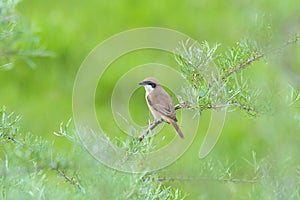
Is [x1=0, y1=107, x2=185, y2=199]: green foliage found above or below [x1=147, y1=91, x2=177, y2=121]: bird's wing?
below

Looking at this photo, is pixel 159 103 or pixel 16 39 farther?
pixel 159 103

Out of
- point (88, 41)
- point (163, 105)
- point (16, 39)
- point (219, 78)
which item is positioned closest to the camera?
point (16, 39)

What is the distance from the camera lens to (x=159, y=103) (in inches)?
99.0

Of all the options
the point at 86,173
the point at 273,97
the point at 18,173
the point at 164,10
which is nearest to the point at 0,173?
the point at 18,173

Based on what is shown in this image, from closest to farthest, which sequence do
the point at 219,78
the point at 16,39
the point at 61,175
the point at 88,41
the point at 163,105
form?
the point at 16,39 → the point at 61,175 → the point at 219,78 → the point at 163,105 → the point at 88,41

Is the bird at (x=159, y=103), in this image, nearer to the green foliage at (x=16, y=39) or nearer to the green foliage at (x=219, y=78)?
the green foliage at (x=219, y=78)

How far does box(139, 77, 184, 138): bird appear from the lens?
2291 millimetres

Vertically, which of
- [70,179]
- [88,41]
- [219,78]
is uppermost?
[88,41]

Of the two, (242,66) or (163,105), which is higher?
(163,105)

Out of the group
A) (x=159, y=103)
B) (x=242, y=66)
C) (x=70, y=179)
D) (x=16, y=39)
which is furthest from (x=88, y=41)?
(x=16, y=39)

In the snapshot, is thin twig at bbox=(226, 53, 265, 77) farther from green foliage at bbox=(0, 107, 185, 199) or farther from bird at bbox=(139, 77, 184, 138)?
bird at bbox=(139, 77, 184, 138)

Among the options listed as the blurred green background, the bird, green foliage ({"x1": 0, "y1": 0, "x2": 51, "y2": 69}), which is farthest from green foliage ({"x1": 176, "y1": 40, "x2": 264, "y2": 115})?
the blurred green background

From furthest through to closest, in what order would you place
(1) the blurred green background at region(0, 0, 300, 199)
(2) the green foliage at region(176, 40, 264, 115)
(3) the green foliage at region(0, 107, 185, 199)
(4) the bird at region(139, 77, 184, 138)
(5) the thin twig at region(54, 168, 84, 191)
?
(1) the blurred green background at region(0, 0, 300, 199) → (4) the bird at region(139, 77, 184, 138) → (2) the green foliage at region(176, 40, 264, 115) → (5) the thin twig at region(54, 168, 84, 191) → (3) the green foliage at region(0, 107, 185, 199)

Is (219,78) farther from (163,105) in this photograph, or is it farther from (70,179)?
(163,105)
